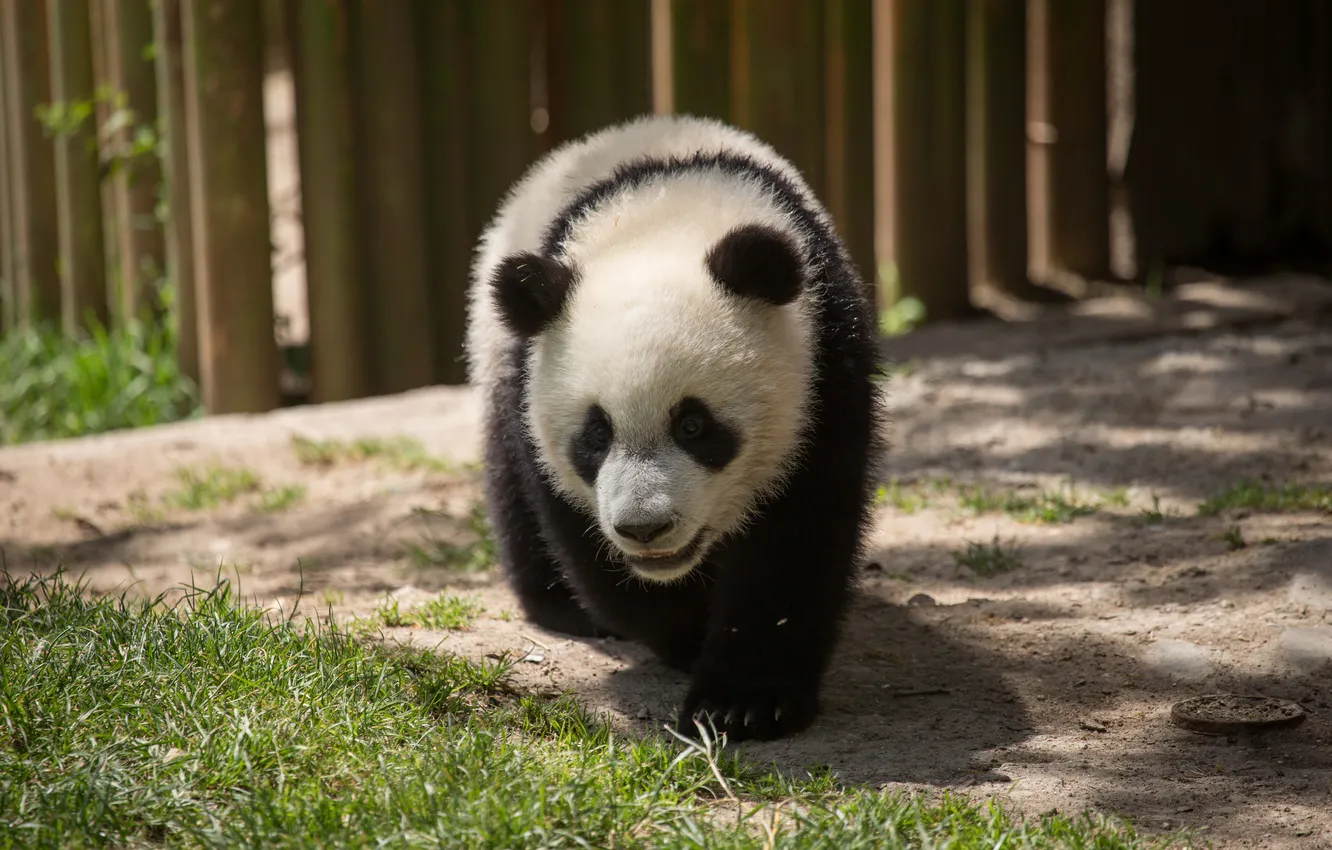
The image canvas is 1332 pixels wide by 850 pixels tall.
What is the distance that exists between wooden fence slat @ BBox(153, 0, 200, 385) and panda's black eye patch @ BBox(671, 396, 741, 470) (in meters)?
4.78

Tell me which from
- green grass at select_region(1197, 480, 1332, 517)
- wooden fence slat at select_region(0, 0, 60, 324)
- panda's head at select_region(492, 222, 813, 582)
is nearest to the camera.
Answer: panda's head at select_region(492, 222, 813, 582)

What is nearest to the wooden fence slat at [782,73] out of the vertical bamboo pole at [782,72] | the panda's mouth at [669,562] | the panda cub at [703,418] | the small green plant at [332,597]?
the vertical bamboo pole at [782,72]

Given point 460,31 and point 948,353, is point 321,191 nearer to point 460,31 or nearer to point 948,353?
point 460,31

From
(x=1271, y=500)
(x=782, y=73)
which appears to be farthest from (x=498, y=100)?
(x=1271, y=500)

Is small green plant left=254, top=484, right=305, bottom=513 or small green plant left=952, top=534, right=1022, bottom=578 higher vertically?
small green plant left=952, top=534, right=1022, bottom=578

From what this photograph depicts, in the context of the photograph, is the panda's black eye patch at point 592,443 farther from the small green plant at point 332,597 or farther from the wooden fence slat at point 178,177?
the wooden fence slat at point 178,177

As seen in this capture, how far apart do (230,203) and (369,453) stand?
1.65 metres

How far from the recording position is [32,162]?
8.82 meters

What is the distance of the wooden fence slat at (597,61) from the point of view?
26.0 ft

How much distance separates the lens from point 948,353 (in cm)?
762

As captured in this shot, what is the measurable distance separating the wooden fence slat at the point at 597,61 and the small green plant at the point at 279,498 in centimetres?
291

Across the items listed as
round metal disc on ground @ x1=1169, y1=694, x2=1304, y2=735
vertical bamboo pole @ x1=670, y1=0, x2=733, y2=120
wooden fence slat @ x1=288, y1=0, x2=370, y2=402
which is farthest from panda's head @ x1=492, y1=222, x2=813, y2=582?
vertical bamboo pole @ x1=670, y1=0, x2=733, y2=120

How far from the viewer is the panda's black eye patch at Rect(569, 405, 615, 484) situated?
345cm

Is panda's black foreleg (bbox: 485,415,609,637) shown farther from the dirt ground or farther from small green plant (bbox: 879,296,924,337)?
small green plant (bbox: 879,296,924,337)
